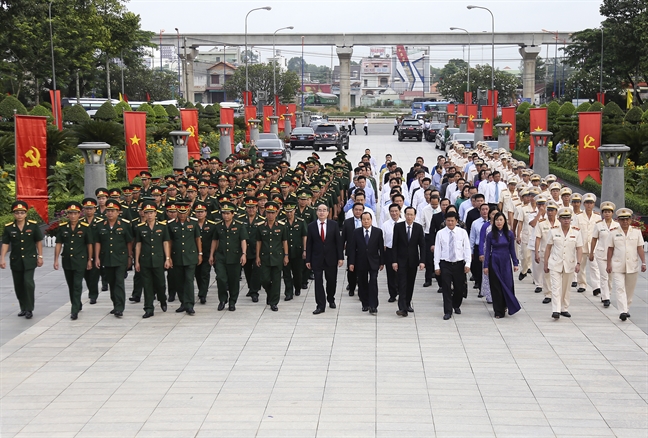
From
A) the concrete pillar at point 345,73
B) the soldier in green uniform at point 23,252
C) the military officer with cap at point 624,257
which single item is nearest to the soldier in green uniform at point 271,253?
the soldier in green uniform at point 23,252

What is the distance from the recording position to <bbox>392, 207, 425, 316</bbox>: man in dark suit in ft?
39.8

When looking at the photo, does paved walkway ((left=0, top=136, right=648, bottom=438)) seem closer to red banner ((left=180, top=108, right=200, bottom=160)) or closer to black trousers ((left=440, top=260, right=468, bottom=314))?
black trousers ((left=440, top=260, right=468, bottom=314))

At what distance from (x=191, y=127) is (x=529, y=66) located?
65.3 meters

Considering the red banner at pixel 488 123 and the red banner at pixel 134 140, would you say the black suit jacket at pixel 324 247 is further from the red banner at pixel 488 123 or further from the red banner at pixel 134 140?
the red banner at pixel 488 123

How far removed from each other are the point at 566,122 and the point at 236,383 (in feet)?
95.1

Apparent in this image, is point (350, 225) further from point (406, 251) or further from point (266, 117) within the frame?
point (266, 117)

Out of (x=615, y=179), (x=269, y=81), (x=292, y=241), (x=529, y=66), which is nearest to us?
(x=292, y=241)

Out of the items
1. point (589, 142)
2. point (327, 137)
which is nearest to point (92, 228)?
point (589, 142)

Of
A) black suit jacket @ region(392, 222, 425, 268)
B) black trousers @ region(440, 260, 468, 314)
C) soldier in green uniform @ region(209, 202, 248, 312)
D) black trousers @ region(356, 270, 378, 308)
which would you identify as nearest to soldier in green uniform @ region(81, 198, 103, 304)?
soldier in green uniform @ region(209, 202, 248, 312)

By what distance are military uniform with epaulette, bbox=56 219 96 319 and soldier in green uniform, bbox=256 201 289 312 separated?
7.92 ft

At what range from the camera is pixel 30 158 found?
54.2 feet

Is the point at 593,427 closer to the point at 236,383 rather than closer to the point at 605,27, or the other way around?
the point at 236,383

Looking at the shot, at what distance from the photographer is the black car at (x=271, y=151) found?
35.8m

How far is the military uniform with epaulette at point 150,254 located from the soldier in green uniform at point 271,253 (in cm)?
136
